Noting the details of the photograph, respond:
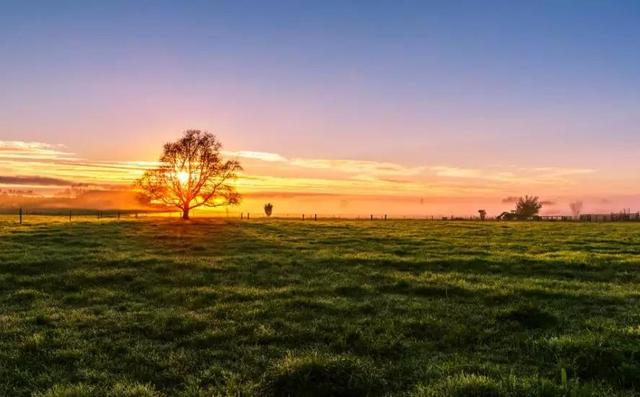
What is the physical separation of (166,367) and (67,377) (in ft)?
6.42

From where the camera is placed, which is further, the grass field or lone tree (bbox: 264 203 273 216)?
lone tree (bbox: 264 203 273 216)

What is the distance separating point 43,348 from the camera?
1233 centimetres

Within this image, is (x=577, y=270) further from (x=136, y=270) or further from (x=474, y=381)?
(x=136, y=270)

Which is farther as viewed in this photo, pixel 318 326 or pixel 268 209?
pixel 268 209

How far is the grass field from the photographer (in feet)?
32.0

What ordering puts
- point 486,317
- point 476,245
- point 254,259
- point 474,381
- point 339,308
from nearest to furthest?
point 474,381 < point 486,317 < point 339,308 < point 254,259 < point 476,245

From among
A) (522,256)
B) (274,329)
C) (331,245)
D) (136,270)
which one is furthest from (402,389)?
(331,245)

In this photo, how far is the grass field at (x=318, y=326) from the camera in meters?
9.77

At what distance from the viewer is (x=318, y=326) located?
46.4ft

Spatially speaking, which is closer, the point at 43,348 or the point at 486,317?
the point at 43,348

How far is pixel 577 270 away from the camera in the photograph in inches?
994

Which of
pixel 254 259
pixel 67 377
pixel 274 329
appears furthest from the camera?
pixel 254 259

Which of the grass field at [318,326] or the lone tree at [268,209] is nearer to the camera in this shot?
the grass field at [318,326]

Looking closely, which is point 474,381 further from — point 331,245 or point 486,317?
point 331,245
